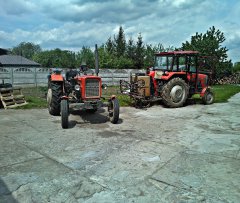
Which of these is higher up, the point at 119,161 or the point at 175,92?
the point at 175,92

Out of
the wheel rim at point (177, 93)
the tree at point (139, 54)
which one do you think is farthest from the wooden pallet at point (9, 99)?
the tree at point (139, 54)

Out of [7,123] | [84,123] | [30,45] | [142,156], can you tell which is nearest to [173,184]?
[142,156]

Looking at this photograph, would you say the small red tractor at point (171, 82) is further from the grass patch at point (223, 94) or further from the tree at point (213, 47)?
the tree at point (213, 47)

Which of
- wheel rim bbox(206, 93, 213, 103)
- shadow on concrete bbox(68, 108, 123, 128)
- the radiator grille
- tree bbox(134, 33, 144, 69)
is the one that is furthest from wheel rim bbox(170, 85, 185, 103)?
tree bbox(134, 33, 144, 69)

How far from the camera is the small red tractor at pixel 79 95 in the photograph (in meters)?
6.75

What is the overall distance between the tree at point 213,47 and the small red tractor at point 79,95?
20.5 metres

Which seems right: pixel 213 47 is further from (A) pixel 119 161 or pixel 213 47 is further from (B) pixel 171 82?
(A) pixel 119 161

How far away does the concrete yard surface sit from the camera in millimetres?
3172

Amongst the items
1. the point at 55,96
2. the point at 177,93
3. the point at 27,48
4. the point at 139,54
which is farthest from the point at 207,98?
the point at 27,48

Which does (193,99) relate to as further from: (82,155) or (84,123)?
(82,155)

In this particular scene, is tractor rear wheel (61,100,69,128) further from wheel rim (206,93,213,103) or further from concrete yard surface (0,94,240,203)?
wheel rim (206,93,213,103)

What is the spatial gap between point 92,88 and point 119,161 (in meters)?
3.29

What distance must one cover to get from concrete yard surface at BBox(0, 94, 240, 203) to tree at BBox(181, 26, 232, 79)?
19772 millimetres

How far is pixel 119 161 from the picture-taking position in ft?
13.9
